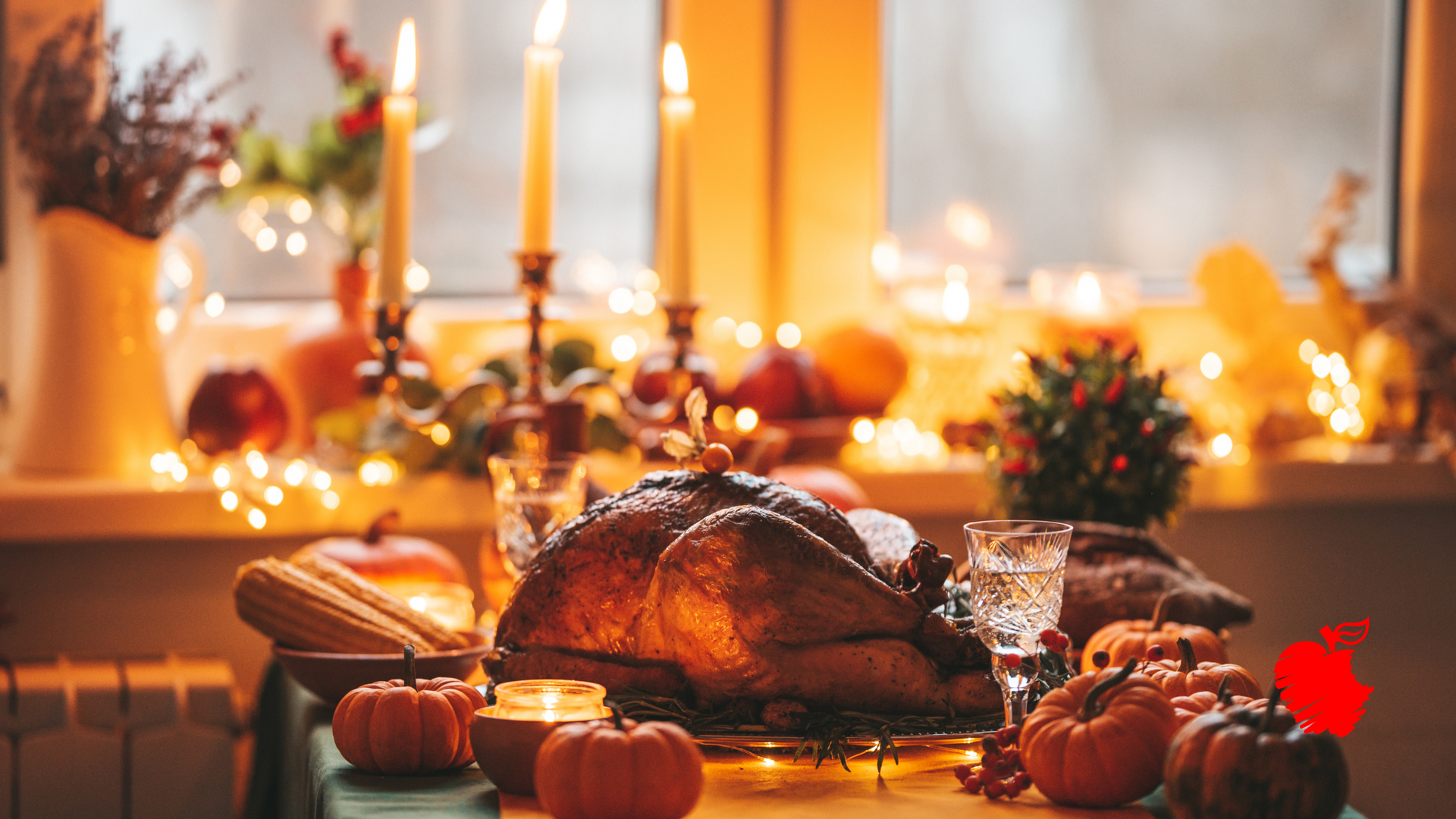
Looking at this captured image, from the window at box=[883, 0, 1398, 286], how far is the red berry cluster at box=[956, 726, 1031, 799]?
1974 millimetres

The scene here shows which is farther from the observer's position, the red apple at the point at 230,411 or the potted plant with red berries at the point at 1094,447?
the red apple at the point at 230,411

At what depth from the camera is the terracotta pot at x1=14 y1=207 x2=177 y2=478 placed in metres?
2.24

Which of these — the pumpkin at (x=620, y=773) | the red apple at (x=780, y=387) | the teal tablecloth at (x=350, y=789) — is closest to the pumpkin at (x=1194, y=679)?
the teal tablecloth at (x=350, y=789)

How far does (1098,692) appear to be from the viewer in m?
1.09

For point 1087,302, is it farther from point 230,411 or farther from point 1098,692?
point 1098,692

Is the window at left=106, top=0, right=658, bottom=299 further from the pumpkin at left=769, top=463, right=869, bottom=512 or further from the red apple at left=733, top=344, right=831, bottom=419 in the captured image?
the pumpkin at left=769, top=463, right=869, bottom=512

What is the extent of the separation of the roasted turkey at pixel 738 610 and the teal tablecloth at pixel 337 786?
138 millimetres

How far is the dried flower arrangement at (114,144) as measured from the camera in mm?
2219

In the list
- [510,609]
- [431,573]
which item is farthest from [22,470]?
[510,609]

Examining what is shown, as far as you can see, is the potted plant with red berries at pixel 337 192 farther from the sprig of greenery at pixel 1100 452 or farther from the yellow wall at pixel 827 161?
the sprig of greenery at pixel 1100 452

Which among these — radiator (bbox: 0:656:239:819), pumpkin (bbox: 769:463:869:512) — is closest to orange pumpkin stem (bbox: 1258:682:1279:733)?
Result: pumpkin (bbox: 769:463:869:512)

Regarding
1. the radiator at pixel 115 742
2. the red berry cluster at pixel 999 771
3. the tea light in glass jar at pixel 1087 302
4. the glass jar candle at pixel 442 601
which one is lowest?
the radiator at pixel 115 742

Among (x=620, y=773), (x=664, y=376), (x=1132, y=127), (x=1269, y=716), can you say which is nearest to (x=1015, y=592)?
(x=1269, y=716)

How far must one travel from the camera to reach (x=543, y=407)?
1.82 m
